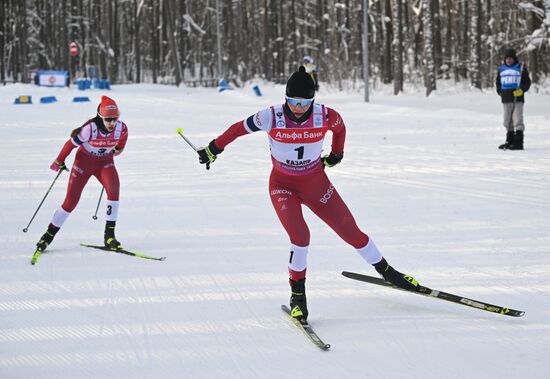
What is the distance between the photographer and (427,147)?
14.7 metres

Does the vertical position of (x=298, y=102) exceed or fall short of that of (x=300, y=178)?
it exceeds it

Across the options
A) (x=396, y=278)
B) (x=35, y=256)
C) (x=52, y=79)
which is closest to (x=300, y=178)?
(x=396, y=278)

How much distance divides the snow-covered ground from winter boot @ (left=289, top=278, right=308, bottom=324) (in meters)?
0.12

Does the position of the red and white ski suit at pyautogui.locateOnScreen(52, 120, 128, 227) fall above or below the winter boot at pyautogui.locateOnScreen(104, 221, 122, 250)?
above

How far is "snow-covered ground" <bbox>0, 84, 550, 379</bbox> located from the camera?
4391 millimetres

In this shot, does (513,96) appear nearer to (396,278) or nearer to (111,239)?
(111,239)

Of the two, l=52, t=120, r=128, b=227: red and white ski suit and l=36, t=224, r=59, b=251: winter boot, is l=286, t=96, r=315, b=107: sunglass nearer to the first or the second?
l=52, t=120, r=128, b=227: red and white ski suit

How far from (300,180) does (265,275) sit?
1424 mm

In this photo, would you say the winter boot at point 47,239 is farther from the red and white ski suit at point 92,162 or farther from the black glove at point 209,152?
the black glove at point 209,152

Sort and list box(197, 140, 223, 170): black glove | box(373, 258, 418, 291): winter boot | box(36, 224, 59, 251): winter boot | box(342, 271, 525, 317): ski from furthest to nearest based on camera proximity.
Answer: box(36, 224, 59, 251): winter boot → box(197, 140, 223, 170): black glove → box(373, 258, 418, 291): winter boot → box(342, 271, 525, 317): ski

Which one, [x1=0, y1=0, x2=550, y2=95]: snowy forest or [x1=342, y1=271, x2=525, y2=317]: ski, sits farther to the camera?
[x1=0, y1=0, x2=550, y2=95]: snowy forest

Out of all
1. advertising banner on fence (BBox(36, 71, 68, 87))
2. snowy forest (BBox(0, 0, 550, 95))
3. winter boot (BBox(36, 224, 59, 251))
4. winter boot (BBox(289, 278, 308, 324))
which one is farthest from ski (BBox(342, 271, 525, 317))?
advertising banner on fence (BBox(36, 71, 68, 87))

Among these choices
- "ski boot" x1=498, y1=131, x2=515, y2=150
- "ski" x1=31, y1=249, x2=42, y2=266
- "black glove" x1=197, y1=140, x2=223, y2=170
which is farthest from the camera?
"ski boot" x1=498, y1=131, x2=515, y2=150

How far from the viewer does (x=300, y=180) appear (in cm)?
532
